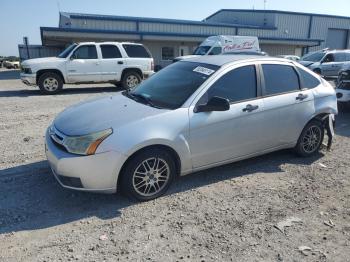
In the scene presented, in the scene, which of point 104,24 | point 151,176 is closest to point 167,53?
point 104,24

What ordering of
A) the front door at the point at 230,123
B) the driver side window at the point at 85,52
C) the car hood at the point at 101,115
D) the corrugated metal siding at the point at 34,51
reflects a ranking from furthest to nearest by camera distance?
the corrugated metal siding at the point at 34,51 < the driver side window at the point at 85,52 < the front door at the point at 230,123 < the car hood at the point at 101,115

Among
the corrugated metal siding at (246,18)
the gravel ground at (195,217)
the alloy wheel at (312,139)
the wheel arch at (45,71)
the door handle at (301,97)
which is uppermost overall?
the corrugated metal siding at (246,18)

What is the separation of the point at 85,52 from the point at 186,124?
9985 mm

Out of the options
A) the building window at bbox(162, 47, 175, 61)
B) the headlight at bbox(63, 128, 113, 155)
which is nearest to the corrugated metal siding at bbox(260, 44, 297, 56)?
the building window at bbox(162, 47, 175, 61)

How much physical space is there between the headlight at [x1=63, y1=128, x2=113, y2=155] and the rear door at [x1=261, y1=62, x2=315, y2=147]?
234 cm

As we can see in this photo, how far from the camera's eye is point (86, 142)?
3643mm

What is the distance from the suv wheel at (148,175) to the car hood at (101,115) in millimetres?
447

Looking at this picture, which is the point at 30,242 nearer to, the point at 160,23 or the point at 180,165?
the point at 180,165

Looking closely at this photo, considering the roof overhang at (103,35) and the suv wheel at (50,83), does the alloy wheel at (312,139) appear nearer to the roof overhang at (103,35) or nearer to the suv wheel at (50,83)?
the suv wheel at (50,83)

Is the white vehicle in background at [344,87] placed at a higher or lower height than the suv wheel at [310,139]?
higher

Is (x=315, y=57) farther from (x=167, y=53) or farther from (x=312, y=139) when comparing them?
(x=312, y=139)

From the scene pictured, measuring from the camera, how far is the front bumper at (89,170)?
11.9 feet

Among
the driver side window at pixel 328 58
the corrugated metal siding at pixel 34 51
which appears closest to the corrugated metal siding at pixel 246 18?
the driver side window at pixel 328 58

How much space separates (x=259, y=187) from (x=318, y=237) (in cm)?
116
